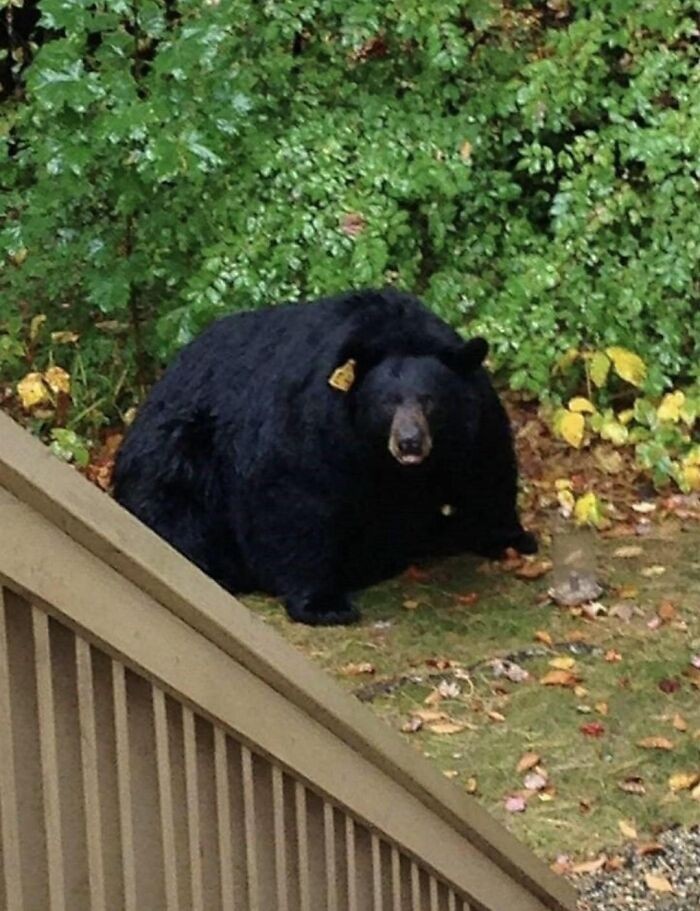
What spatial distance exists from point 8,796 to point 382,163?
5.26 meters

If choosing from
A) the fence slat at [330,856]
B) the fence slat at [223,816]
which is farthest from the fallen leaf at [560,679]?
the fence slat at [223,816]

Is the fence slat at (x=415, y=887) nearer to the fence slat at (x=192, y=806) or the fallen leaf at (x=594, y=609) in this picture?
the fence slat at (x=192, y=806)

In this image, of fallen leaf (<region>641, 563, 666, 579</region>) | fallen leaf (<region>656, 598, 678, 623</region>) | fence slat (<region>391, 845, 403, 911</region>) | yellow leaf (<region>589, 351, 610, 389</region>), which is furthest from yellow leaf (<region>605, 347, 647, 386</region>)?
fence slat (<region>391, 845, 403, 911</region>)

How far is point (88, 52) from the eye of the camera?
21.4 feet

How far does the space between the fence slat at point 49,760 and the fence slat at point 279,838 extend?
0.39 meters

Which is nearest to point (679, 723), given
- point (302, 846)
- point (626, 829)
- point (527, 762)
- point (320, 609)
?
point (527, 762)

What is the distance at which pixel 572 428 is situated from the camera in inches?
254

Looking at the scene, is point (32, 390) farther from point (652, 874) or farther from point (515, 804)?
point (652, 874)

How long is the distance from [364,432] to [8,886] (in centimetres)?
357

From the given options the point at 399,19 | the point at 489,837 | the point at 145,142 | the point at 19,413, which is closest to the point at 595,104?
the point at 399,19

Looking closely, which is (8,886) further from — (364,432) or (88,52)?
(88,52)

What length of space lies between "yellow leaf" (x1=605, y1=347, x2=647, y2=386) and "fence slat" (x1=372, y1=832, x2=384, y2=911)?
4624 millimetres

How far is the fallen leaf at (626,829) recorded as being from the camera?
3.64 m

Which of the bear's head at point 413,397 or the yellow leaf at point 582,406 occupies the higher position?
the bear's head at point 413,397
